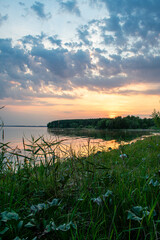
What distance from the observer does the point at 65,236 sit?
3.51 ft

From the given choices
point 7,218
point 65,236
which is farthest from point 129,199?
point 7,218

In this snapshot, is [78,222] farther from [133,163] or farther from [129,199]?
[133,163]

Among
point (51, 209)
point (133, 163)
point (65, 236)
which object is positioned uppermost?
point (51, 209)

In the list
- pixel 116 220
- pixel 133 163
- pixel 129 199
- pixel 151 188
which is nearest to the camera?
pixel 116 220

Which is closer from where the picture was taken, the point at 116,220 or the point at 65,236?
the point at 65,236

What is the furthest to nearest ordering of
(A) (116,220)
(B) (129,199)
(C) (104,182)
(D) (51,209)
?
(C) (104,182) → (B) (129,199) → (A) (116,220) → (D) (51,209)

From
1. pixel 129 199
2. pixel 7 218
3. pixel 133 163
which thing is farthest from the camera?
pixel 133 163

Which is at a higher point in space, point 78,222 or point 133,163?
point 78,222

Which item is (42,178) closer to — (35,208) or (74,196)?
(74,196)

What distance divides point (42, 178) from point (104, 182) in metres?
0.72

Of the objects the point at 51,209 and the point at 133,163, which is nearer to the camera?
the point at 51,209

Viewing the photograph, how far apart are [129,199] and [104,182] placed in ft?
1.45

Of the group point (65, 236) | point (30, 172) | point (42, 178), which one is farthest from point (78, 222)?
point (30, 172)

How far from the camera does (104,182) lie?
1.85 m
